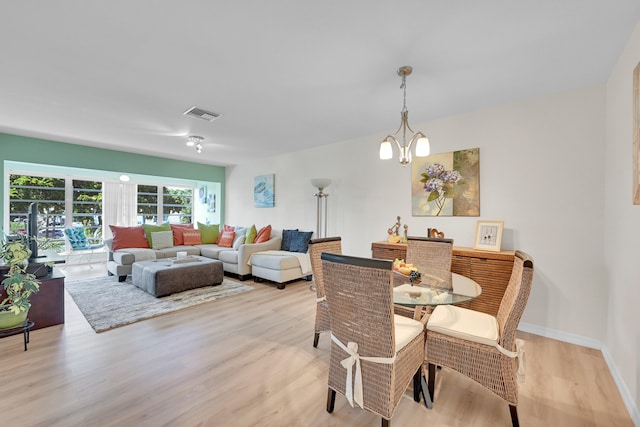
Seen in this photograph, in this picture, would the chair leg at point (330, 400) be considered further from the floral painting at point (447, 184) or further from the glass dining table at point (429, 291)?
the floral painting at point (447, 184)

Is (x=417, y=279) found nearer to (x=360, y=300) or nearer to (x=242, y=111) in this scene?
(x=360, y=300)

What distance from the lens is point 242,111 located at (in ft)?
10.8

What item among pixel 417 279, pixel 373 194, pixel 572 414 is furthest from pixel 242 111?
pixel 572 414

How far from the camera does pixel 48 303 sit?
109 inches

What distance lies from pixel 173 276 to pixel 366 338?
3273 mm

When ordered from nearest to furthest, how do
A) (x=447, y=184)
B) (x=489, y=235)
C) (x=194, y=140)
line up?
(x=489, y=235) → (x=447, y=184) → (x=194, y=140)

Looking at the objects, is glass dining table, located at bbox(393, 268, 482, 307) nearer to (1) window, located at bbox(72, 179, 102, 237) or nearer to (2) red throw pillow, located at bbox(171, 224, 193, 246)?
(2) red throw pillow, located at bbox(171, 224, 193, 246)

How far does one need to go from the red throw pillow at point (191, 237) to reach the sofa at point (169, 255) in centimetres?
39

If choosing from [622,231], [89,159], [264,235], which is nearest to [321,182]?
[264,235]

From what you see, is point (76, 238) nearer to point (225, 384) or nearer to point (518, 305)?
point (225, 384)

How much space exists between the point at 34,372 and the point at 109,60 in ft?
7.93

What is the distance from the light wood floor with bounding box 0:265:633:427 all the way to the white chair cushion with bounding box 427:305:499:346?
0.47 metres

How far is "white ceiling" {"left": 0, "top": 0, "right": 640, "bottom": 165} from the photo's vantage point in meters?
1.63

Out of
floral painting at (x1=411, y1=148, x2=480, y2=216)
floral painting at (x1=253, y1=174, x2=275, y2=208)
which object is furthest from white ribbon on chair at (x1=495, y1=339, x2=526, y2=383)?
floral painting at (x1=253, y1=174, x2=275, y2=208)
